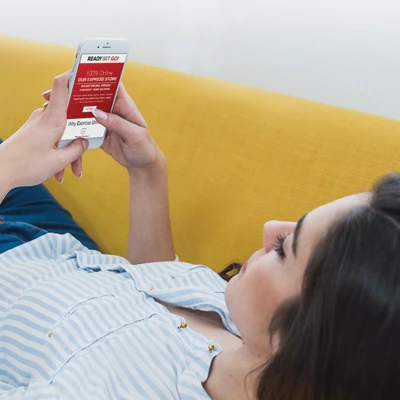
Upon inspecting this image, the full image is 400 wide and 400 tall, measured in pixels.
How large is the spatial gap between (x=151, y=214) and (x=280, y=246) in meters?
0.38

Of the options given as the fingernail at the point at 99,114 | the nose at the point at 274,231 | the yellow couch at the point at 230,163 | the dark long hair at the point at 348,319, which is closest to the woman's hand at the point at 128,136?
the fingernail at the point at 99,114

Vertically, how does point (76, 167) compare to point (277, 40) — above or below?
below

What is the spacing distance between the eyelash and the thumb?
13.1 inches

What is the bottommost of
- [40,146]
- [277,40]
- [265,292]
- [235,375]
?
[235,375]

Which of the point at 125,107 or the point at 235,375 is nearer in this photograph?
the point at 235,375

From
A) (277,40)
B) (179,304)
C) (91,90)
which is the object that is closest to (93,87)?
(91,90)

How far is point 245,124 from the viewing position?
3.64 feet

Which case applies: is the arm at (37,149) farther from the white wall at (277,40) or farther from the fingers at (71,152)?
the white wall at (277,40)

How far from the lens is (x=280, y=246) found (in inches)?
28.6

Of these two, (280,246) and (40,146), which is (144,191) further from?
(280,246)

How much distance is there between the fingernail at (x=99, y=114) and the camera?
925 mm

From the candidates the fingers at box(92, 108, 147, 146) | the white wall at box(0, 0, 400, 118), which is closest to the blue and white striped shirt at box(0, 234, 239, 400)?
the fingers at box(92, 108, 147, 146)

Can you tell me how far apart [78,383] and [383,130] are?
2.01 ft

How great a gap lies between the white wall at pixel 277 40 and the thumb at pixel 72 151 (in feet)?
2.08
